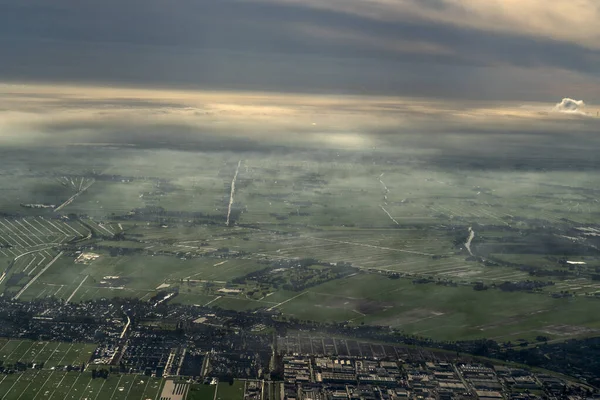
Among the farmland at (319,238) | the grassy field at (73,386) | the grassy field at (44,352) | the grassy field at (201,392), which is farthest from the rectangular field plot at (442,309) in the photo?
the grassy field at (44,352)

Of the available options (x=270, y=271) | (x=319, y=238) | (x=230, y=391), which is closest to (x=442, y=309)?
(x=270, y=271)

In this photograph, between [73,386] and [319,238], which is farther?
[319,238]

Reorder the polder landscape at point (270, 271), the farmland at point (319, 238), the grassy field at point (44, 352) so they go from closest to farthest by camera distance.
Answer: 1. the grassy field at point (44, 352)
2. the polder landscape at point (270, 271)
3. the farmland at point (319, 238)

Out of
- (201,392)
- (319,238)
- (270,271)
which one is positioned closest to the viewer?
(201,392)

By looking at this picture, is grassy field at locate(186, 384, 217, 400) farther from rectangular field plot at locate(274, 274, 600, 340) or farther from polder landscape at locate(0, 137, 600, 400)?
rectangular field plot at locate(274, 274, 600, 340)

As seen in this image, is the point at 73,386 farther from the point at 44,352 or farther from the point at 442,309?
the point at 442,309

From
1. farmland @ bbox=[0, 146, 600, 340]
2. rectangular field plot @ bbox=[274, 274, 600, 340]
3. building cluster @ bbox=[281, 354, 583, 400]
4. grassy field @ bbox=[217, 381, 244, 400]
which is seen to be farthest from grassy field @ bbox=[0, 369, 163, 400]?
rectangular field plot @ bbox=[274, 274, 600, 340]

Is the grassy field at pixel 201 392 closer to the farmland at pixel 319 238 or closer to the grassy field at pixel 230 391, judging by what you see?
the grassy field at pixel 230 391

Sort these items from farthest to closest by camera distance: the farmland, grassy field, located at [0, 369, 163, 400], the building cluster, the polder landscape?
the farmland → the polder landscape → the building cluster → grassy field, located at [0, 369, 163, 400]

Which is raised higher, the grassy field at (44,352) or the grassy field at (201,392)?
the grassy field at (44,352)
